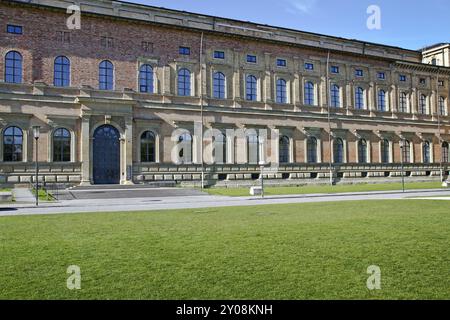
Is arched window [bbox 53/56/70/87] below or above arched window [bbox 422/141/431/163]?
above

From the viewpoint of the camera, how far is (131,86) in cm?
3391

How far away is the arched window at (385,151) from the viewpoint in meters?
45.2

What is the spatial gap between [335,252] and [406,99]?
152 feet

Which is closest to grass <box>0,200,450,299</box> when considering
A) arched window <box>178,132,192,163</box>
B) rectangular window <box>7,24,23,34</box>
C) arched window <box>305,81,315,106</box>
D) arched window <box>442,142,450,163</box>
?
arched window <box>178,132,192,163</box>

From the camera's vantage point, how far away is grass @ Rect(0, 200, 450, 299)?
5.04 metres

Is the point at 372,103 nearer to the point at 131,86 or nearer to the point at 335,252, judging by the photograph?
the point at 131,86

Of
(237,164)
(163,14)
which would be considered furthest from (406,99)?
(163,14)

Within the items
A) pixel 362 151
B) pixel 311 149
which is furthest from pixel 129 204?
pixel 362 151

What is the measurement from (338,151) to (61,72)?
92.9ft

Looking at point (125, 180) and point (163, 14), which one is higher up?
point (163, 14)

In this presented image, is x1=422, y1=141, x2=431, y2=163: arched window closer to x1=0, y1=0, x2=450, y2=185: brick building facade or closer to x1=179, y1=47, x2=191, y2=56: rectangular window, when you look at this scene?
x1=0, y1=0, x2=450, y2=185: brick building facade

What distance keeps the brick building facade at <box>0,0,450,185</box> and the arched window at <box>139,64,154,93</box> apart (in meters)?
0.09

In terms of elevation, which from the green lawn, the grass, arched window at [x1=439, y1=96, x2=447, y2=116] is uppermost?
arched window at [x1=439, y1=96, x2=447, y2=116]

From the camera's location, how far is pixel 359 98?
4484 cm
